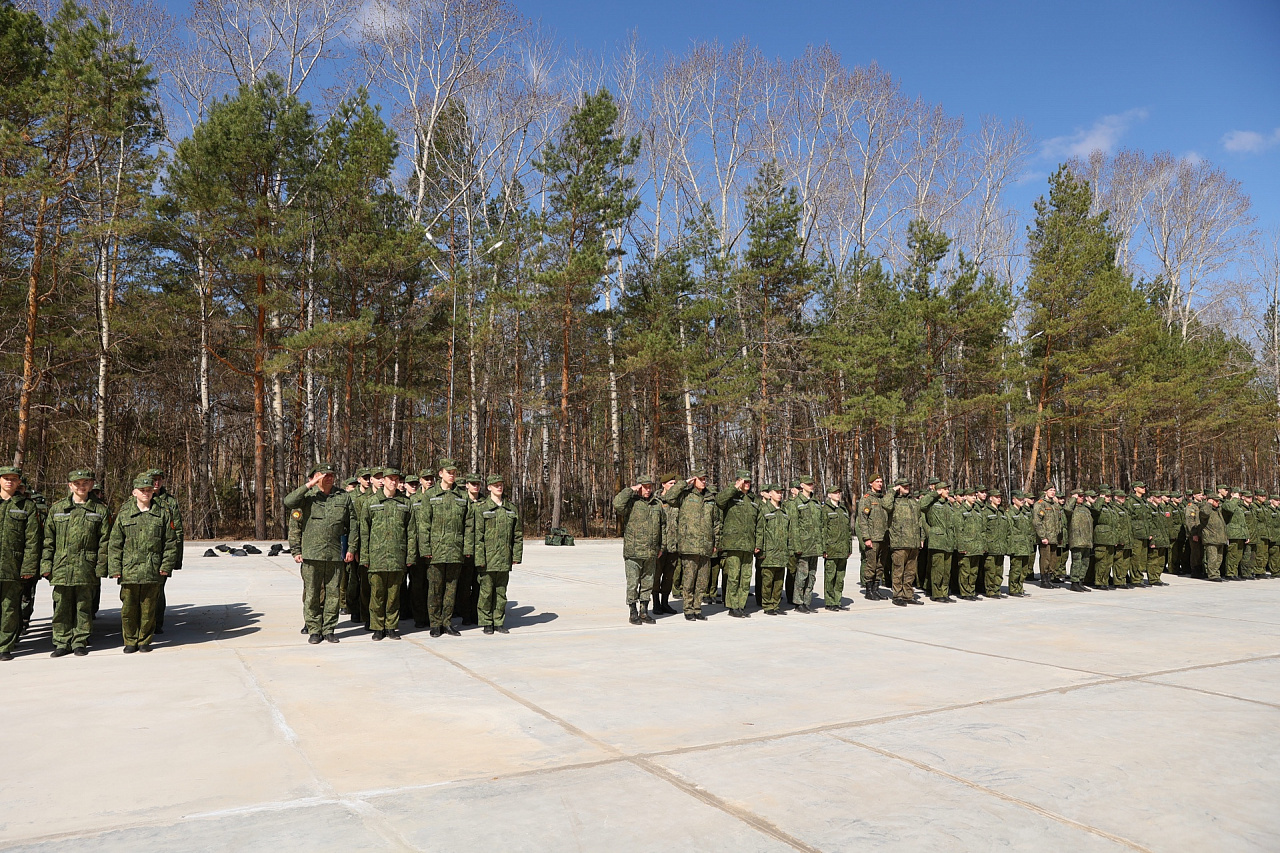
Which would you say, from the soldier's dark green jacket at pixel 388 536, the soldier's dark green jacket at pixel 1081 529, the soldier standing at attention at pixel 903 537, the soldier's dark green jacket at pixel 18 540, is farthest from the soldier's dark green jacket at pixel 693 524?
the soldier's dark green jacket at pixel 1081 529

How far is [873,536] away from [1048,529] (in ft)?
14.4

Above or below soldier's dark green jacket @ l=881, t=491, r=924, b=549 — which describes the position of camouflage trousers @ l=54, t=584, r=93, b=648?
below

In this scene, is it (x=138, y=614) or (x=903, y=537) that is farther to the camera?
(x=903, y=537)

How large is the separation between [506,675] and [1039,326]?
2986 cm

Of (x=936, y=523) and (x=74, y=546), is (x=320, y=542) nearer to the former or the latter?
(x=74, y=546)

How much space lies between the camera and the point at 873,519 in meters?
11.9

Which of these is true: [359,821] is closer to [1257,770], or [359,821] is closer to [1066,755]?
[1066,755]

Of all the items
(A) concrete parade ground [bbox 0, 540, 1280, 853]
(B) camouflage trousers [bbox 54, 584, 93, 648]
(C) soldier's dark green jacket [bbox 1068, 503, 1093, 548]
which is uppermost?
(C) soldier's dark green jacket [bbox 1068, 503, 1093, 548]

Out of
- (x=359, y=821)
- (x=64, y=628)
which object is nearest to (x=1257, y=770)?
(x=359, y=821)

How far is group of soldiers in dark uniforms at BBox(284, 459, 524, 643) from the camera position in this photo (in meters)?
7.90

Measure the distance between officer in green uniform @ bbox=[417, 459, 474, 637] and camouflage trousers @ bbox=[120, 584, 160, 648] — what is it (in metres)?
2.46

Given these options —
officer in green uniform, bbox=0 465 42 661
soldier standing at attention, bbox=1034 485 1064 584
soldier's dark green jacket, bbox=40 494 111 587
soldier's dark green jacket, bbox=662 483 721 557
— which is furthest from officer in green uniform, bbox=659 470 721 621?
soldier standing at attention, bbox=1034 485 1064 584

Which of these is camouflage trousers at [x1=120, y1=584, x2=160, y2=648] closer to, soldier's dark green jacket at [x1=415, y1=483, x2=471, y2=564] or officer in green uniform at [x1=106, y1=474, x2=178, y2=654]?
officer in green uniform at [x1=106, y1=474, x2=178, y2=654]

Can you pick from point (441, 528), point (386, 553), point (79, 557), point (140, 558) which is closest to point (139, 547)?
point (140, 558)
